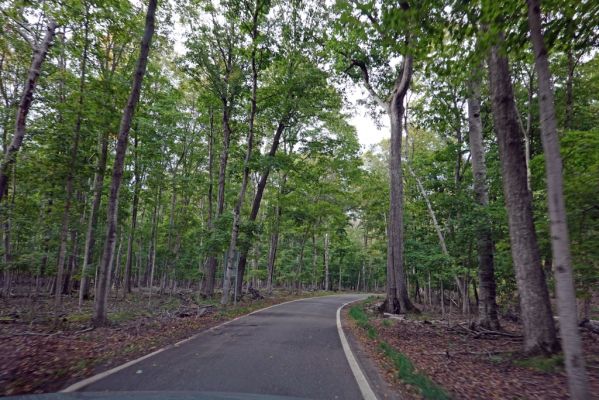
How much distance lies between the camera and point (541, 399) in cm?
443

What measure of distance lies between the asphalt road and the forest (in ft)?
10.2

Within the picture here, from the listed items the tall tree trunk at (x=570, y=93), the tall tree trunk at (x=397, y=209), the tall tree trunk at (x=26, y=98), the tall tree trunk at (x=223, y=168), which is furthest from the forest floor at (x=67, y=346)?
the tall tree trunk at (x=570, y=93)

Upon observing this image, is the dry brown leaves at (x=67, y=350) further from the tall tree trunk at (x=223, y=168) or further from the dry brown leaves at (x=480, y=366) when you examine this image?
the tall tree trunk at (x=223, y=168)

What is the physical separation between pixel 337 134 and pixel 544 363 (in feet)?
65.2

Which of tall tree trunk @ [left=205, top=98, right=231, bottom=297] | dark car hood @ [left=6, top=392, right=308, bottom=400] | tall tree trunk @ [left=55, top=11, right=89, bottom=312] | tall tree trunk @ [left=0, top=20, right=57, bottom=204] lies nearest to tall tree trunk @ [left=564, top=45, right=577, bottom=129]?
tall tree trunk @ [left=205, top=98, right=231, bottom=297]

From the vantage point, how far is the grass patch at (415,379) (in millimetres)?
4570

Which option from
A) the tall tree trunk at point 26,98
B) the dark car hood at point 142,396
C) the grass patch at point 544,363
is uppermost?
the tall tree trunk at point 26,98

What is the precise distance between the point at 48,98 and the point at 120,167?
7.43m

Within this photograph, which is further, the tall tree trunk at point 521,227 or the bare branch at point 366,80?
the bare branch at point 366,80

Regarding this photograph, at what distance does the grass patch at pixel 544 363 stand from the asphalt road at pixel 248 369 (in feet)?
10.4

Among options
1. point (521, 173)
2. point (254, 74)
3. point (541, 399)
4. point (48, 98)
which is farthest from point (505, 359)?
point (48, 98)

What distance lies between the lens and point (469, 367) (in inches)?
246

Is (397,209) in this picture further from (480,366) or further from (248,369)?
(248,369)

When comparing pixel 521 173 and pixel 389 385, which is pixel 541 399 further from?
pixel 521 173
